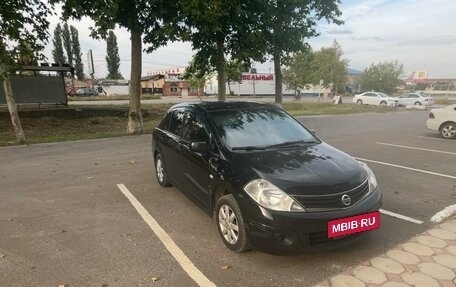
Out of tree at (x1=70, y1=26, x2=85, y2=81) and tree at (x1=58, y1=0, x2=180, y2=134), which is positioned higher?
tree at (x1=70, y1=26, x2=85, y2=81)

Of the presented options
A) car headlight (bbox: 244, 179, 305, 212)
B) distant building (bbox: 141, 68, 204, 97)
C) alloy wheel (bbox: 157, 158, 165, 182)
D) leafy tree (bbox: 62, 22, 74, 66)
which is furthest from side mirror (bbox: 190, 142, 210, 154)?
leafy tree (bbox: 62, 22, 74, 66)

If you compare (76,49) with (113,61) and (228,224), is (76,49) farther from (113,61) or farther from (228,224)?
(228,224)

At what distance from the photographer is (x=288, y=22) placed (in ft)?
51.0

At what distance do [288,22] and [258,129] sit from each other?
11949 mm

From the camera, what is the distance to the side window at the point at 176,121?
18.5 feet

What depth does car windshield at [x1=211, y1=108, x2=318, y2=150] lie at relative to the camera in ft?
15.0

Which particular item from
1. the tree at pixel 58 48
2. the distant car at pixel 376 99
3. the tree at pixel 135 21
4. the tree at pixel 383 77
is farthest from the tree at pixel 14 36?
the tree at pixel 58 48

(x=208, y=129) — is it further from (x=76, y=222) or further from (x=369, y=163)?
(x=369, y=163)

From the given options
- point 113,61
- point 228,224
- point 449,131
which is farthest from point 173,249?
point 113,61

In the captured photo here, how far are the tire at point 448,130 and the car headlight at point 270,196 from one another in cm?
1161

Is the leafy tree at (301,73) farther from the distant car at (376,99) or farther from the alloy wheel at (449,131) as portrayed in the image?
the alloy wheel at (449,131)

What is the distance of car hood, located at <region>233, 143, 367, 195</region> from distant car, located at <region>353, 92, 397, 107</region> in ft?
114

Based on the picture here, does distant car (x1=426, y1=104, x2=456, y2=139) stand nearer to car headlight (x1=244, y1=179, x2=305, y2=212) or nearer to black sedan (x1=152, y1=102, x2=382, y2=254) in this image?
black sedan (x1=152, y1=102, x2=382, y2=254)

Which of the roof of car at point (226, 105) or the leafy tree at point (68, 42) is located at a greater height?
the leafy tree at point (68, 42)
